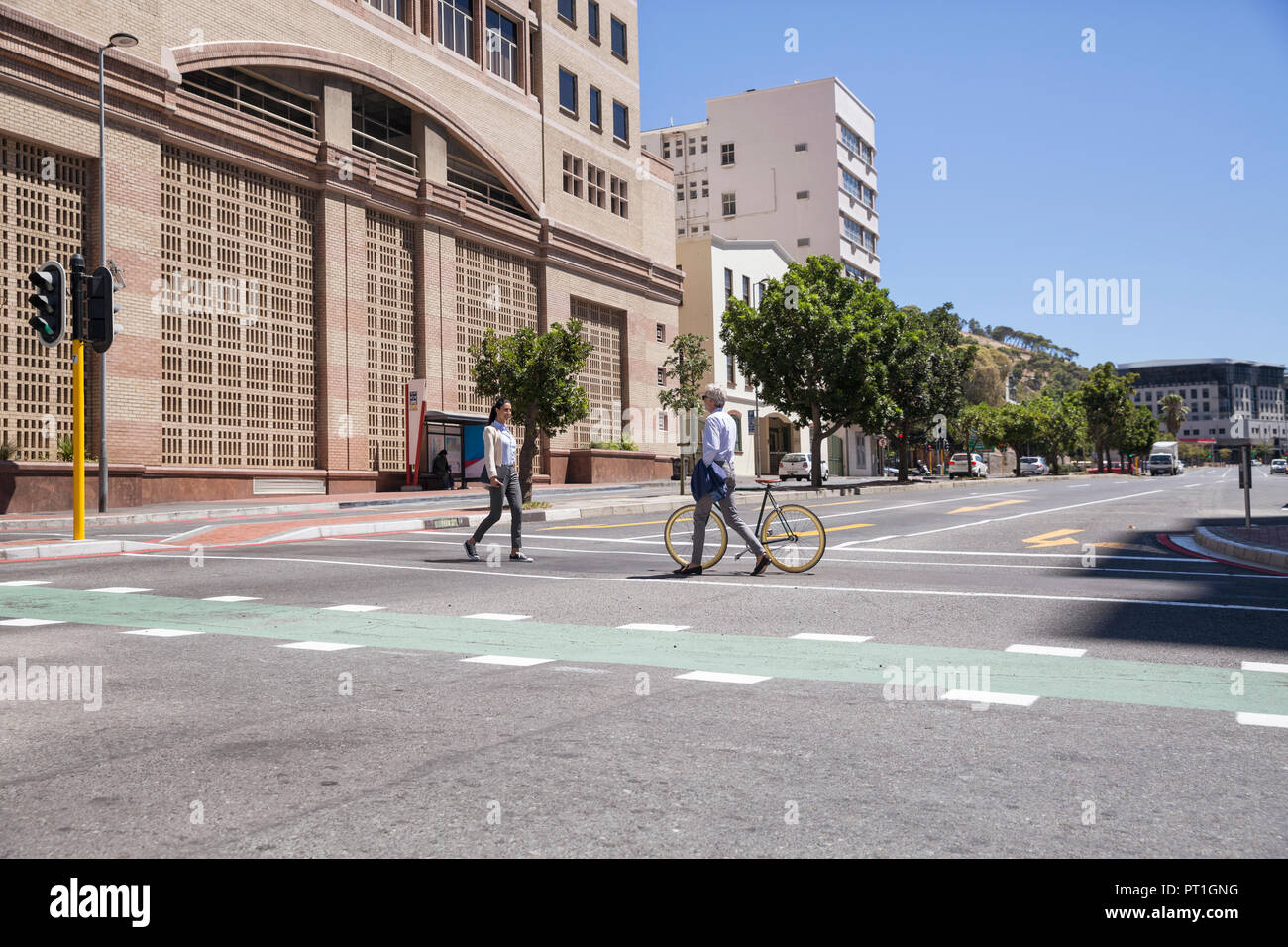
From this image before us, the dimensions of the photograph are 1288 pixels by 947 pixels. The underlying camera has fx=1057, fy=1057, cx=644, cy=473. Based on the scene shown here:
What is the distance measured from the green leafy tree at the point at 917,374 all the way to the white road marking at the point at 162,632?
39336 mm

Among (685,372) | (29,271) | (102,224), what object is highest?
(102,224)

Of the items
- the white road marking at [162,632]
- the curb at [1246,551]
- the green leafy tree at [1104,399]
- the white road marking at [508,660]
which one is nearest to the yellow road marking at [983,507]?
the curb at [1246,551]

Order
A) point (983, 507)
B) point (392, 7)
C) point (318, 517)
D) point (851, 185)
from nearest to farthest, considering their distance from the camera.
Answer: point (318, 517), point (983, 507), point (392, 7), point (851, 185)

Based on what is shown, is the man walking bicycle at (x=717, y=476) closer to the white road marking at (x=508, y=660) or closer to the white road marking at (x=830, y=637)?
the white road marking at (x=830, y=637)

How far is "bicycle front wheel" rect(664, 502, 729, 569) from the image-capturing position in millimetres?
11891

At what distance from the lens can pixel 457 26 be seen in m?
40.7

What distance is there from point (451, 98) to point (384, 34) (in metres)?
3.74

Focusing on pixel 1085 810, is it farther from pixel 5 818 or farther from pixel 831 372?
pixel 831 372

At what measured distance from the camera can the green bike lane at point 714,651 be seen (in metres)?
5.61

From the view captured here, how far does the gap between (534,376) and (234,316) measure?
29.9 ft

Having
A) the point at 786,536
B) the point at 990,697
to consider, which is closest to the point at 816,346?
the point at 786,536

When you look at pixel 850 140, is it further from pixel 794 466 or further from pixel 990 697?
pixel 990 697

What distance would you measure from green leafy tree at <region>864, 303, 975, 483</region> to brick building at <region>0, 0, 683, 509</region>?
12342mm
